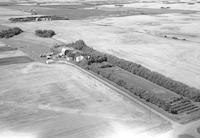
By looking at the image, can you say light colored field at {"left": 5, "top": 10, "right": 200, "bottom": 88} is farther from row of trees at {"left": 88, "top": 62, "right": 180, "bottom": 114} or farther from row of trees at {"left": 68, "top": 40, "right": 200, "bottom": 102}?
row of trees at {"left": 88, "top": 62, "right": 180, "bottom": 114}

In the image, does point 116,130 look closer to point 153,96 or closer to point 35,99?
point 153,96

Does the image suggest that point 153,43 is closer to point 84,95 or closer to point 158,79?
point 158,79

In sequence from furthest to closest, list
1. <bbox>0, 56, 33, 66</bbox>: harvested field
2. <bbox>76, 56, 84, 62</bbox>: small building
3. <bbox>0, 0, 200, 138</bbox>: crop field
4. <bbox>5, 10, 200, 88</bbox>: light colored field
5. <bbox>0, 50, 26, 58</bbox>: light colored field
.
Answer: <bbox>0, 50, 26, 58</bbox>: light colored field, <bbox>0, 56, 33, 66</bbox>: harvested field, <bbox>76, 56, 84, 62</bbox>: small building, <bbox>5, 10, 200, 88</bbox>: light colored field, <bbox>0, 0, 200, 138</bbox>: crop field

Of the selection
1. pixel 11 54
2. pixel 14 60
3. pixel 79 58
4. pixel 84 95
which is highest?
pixel 79 58

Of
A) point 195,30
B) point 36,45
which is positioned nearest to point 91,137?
point 36,45

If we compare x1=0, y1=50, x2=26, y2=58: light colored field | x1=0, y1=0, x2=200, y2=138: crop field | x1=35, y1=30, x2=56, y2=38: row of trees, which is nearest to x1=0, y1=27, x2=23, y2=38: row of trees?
x1=35, y1=30, x2=56, y2=38: row of trees

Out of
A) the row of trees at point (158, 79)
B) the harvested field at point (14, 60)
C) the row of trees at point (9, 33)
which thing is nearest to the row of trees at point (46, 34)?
the row of trees at point (9, 33)

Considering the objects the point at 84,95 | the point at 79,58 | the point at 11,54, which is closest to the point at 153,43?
the point at 79,58
